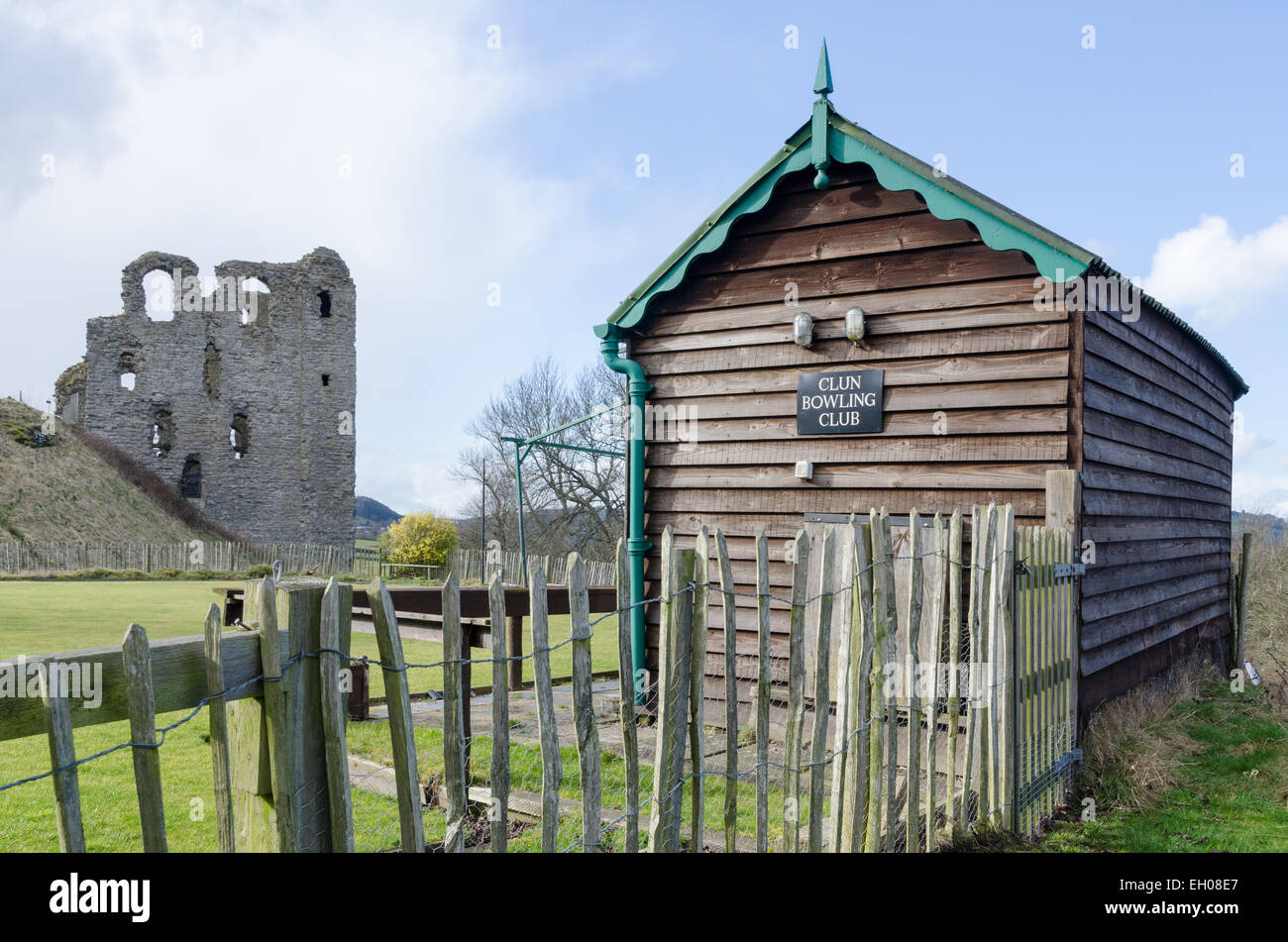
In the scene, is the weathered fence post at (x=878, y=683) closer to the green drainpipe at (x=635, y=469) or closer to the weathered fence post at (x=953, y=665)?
the weathered fence post at (x=953, y=665)

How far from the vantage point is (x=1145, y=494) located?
9141mm

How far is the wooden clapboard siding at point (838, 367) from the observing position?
7.16 metres

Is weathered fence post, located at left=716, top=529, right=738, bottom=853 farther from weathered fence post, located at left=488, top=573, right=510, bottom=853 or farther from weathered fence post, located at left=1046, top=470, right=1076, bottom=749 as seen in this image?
weathered fence post, located at left=1046, top=470, right=1076, bottom=749

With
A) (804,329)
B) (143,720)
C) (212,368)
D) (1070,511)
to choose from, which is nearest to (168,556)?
(212,368)

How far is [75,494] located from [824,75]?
38426 millimetres

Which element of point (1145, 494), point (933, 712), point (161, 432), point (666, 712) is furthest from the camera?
point (161, 432)

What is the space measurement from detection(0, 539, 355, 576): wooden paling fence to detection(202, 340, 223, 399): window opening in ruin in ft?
25.8

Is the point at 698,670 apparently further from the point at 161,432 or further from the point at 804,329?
the point at 161,432

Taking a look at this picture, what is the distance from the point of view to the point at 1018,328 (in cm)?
717

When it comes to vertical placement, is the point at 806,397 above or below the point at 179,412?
below

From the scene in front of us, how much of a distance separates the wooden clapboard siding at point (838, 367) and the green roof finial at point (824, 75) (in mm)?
697

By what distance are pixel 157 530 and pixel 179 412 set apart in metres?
6.57
